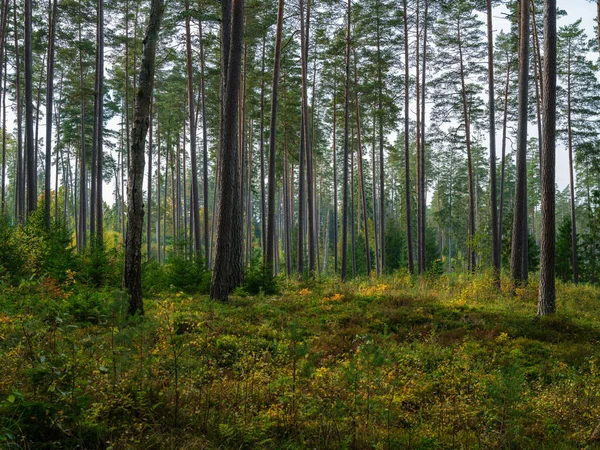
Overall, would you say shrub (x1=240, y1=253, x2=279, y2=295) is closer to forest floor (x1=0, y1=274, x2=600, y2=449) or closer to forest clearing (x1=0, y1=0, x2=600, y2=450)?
forest clearing (x1=0, y1=0, x2=600, y2=450)

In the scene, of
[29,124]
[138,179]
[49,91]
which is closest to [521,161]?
[138,179]

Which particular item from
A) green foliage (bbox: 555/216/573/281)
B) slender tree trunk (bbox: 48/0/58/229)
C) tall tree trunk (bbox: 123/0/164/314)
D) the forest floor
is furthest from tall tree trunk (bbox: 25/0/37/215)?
green foliage (bbox: 555/216/573/281)

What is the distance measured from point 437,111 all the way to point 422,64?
338 centimetres

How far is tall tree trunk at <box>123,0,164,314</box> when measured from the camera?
6461 mm

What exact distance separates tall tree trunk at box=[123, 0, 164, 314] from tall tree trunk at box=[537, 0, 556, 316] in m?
8.20

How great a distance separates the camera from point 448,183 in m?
43.8

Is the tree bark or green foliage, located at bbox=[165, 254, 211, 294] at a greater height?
the tree bark

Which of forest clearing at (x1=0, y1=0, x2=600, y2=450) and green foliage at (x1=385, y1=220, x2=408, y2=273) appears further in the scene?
→ green foliage at (x1=385, y1=220, x2=408, y2=273)

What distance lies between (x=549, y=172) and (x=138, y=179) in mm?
8777

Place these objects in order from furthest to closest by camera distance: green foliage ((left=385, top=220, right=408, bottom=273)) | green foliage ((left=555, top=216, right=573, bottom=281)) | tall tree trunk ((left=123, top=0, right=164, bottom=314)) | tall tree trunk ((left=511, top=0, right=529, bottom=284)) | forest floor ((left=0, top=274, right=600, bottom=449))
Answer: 1. green foliage ((left=385, top=220, right=408, bottom=273))
2. green foliage ((left=555, top=216, right=573, bottom=281))
3. tall tree trunk ((left=511, top=0, right=529, bottom=284))
4. tall tree trunk ((left=123, top=0, right=164, bottom=314))
5. forest floor ((left=0, top=274, right=600, bottom=449))

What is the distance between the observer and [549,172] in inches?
357

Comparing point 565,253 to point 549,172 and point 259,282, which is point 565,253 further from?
point 259,282

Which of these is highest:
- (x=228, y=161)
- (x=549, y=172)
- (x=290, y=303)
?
(x=228, y=161)

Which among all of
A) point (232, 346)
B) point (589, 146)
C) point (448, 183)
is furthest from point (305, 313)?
point (448, 183)
